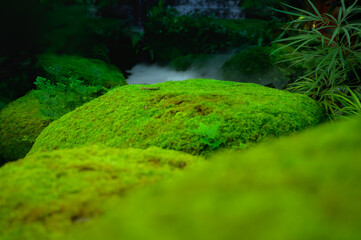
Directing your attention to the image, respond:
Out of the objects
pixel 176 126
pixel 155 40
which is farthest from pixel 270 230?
pixel 155 40

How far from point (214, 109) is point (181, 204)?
6.16 ft

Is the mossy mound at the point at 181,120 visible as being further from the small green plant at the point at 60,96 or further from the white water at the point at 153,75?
the white water at the point at 153,75

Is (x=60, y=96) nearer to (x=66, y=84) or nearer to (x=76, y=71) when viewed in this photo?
(x=66, y=84)

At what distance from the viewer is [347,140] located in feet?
2.44

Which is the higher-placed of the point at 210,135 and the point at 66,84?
the point at 210,135

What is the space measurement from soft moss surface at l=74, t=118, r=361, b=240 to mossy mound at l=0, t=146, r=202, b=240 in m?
0.23

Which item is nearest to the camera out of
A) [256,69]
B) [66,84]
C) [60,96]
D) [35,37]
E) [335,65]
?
[335,65]

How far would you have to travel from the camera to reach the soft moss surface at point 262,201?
1.66 ft

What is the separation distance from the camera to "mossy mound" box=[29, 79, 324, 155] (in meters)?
2.11

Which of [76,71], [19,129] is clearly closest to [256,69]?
[76,71]

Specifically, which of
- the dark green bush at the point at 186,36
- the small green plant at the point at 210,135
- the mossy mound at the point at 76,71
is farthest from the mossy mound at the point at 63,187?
the dark green bush at the point at 186,36

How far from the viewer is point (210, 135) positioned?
6.56ft

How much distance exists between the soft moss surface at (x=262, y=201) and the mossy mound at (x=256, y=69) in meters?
4.73

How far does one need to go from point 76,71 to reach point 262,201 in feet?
16.7
